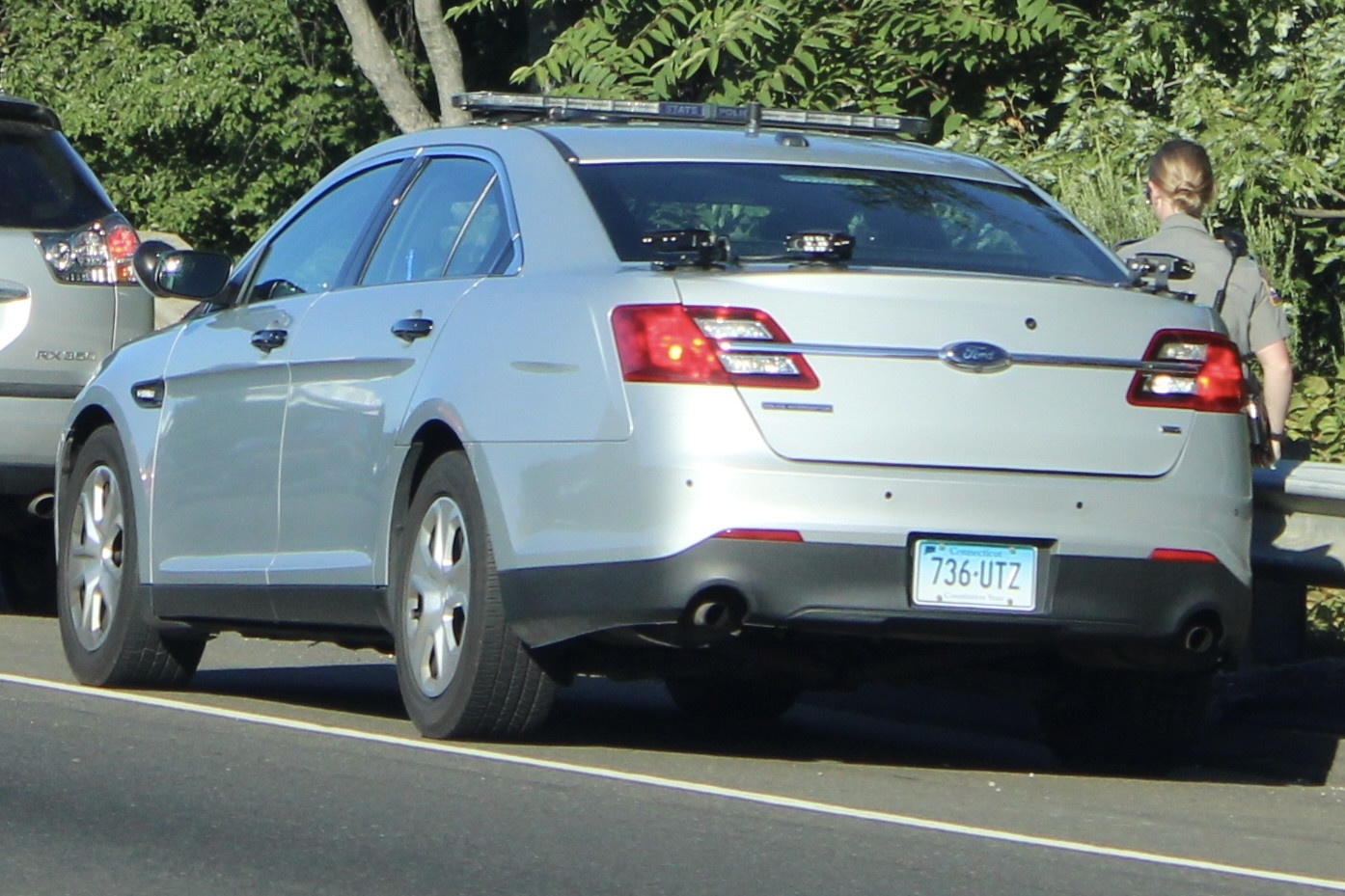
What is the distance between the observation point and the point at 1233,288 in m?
8.73

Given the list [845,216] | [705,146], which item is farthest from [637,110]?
[845,216]

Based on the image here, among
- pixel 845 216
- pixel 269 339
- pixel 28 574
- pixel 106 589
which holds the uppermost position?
pixel 845 216

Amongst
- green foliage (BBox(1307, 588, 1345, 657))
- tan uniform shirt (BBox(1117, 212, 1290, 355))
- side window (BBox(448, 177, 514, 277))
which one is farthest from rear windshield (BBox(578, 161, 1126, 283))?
green foliage (BBox(1307, 588, 1345, 657))

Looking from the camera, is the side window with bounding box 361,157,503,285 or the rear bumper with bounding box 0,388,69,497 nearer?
the side window with bounding box 361,157,503,285

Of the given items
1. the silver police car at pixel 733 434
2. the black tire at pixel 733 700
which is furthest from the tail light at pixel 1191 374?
the black tire at pixel 733 700

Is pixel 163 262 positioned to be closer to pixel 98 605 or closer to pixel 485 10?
pixel 98 605

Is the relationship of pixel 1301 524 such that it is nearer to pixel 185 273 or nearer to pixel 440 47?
pixel 185 273

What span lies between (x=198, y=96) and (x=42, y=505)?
1516cm

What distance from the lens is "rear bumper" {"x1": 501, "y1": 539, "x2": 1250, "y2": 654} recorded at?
6336 millimetres

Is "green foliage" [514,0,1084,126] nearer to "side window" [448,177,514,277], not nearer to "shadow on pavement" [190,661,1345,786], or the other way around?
"shadow on pavement" [190,661,1345,786]

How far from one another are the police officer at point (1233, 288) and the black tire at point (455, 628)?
279cm

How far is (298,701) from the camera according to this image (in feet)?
27.8

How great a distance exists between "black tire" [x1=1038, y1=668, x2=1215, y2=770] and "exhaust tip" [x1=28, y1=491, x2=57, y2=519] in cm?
454

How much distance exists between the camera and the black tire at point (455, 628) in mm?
6812
